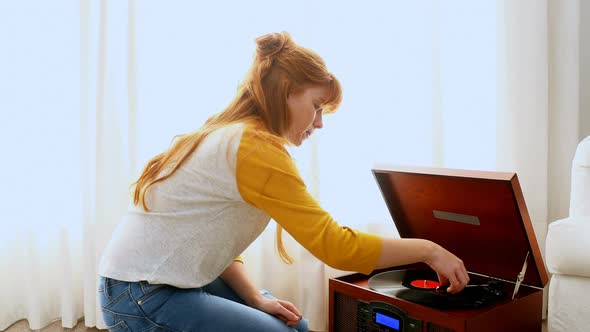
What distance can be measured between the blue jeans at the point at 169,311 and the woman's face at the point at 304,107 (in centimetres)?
40

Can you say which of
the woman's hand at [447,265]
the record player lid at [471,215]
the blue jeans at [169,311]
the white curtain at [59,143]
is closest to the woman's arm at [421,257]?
the woman's hand at [447,265]

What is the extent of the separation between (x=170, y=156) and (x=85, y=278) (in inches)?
40.6

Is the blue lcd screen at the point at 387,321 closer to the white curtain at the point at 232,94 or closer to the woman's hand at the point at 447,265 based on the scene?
the woman's hand at the point at 447,265

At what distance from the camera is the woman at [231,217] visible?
1148mm

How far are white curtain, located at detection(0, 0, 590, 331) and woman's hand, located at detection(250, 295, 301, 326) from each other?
0.74 metres

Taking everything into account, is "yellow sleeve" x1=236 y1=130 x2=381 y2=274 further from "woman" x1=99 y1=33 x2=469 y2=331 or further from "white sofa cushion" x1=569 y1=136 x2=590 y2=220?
"white sofa cushion" x1=569 y1=136 x2=590 y2=220

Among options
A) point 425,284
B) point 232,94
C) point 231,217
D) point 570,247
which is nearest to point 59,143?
point 232,94

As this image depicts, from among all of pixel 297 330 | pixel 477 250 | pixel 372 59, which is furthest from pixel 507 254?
pixel 372 59

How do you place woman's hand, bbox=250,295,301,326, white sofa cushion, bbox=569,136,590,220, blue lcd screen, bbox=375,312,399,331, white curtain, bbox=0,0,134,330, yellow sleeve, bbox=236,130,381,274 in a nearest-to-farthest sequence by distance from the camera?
yellow sleeve, bbox=236,130,381,274 < blue lcd screen, bbox=375,312,399,331 < woman's hand, bbox=250,295,301,326 < white sofa cushion, bbox=569,136,590,220 < white curtain, bbox=0,0,134,330

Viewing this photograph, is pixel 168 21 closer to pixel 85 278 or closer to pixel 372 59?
pixel 372 59

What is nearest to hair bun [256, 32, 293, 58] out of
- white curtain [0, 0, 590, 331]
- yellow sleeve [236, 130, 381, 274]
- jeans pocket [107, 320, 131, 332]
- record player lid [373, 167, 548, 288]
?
yellow sleeve [236, 130, 381, 274]

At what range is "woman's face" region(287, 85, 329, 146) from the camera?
1248 millimetres

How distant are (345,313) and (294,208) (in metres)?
0.39

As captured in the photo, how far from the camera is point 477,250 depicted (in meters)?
→ 1.38
